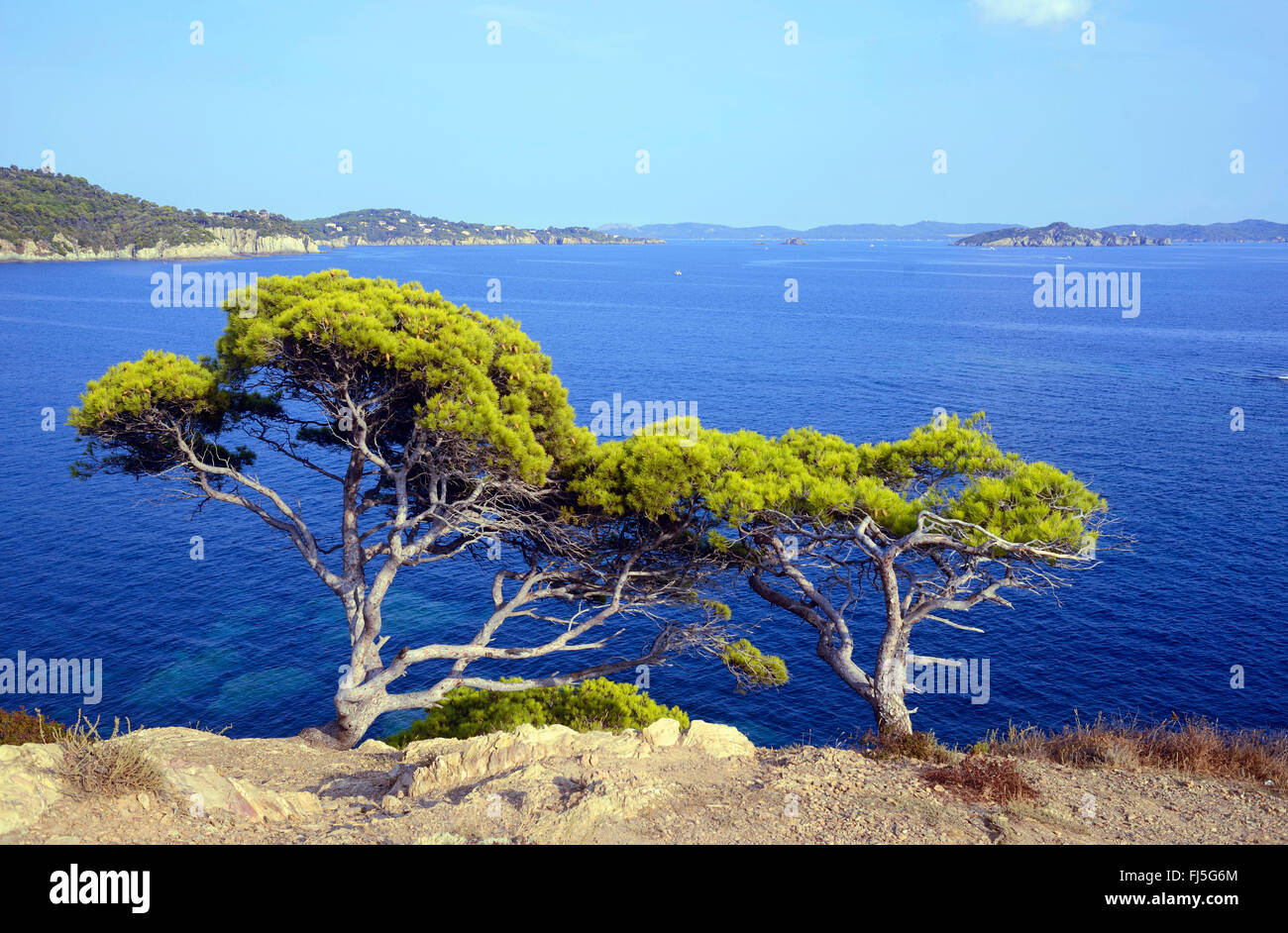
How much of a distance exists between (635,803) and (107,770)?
7136 millimetres

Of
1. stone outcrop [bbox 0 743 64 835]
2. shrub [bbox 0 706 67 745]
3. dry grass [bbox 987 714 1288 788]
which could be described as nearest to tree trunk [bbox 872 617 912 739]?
dry grass [bbox 987 714 1288 788]

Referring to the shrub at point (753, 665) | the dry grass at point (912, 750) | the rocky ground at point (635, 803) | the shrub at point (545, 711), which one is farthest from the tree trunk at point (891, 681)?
the shrub at point (753, 665)

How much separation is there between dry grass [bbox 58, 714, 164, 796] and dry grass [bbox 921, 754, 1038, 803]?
1177 cm

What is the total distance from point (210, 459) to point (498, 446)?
10.1 m

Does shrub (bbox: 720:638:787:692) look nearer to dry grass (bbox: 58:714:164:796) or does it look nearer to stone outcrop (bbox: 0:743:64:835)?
dry grass (bbox: 58:714:164:796)

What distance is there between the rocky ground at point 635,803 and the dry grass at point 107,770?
0.49ft

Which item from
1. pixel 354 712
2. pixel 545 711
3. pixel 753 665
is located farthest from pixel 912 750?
pixel 354 712

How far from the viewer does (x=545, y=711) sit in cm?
2230

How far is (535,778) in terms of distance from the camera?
13148mm

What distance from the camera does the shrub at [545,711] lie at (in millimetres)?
21328

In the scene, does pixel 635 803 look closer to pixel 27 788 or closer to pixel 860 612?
pixel 27 788
